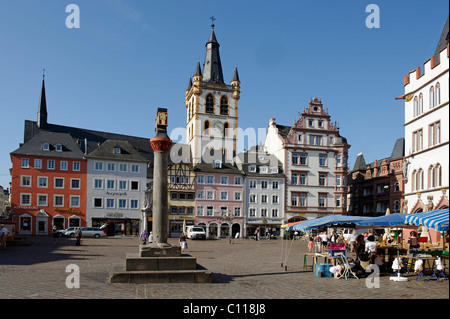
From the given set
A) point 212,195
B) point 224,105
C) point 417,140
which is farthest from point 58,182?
point 417,140

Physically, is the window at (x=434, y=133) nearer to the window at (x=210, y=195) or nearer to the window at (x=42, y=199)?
the window at (x=210, y=195)

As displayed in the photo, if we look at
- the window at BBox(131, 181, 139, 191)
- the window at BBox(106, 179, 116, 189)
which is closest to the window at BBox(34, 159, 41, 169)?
the window at BBox(106, 179, 116, 189)

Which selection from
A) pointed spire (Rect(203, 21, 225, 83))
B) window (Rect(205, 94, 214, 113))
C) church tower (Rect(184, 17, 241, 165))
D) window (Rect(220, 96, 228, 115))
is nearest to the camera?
church tower (Rect(184, 17, 241, 165))

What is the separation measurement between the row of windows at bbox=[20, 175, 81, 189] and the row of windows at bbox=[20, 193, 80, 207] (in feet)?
3.74

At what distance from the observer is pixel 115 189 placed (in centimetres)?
6050

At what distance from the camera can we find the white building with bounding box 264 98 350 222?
65.5m

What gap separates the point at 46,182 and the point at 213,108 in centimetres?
3555

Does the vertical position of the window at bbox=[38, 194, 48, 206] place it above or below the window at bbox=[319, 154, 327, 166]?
below

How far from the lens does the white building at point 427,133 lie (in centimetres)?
3259

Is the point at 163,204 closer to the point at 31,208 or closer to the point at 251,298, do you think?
the point at 251,298

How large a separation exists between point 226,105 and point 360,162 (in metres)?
25.6

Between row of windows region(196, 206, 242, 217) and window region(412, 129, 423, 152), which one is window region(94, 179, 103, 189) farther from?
window region(412, 129, 423, 152)

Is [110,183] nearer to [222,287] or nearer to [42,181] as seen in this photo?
[42,181]

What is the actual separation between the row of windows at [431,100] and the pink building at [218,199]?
103ft
